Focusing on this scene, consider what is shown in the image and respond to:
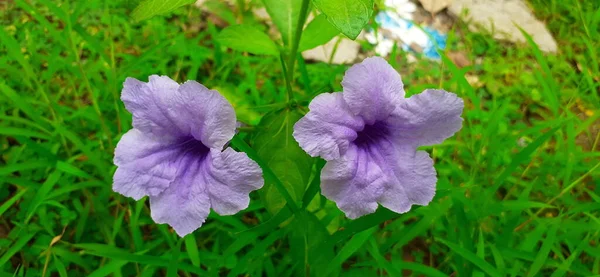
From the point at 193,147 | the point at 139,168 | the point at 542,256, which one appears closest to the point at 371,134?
the point at 193,147

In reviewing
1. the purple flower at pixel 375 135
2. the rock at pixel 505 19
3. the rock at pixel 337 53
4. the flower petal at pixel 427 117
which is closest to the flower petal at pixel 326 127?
the purple flower at pixel 375 135

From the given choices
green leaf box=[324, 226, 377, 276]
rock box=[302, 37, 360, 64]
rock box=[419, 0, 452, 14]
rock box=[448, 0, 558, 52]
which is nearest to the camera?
green leaf box=[324, 226, 377, 276]

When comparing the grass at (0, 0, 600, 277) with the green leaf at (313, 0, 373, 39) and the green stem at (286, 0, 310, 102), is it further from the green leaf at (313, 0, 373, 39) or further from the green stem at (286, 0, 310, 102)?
the green leaf at (313, 0, 373, 39)

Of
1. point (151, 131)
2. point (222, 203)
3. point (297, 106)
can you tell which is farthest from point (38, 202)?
point (297, 106)

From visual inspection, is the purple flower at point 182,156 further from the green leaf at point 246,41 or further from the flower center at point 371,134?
the green leaf at point 246,41

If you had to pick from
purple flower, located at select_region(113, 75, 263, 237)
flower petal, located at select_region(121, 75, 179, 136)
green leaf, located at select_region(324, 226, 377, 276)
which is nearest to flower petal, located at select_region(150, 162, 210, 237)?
purple flower, located at select_region(113, 75, 263, 237)

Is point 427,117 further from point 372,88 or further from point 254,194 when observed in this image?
point 254,194
